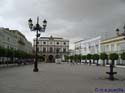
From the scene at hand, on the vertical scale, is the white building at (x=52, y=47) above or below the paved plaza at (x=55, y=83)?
above

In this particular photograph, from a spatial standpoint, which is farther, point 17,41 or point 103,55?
point 17,41

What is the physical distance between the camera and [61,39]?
129500mm

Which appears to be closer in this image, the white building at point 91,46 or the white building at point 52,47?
the white building at point 91,46

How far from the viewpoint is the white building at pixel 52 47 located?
123 metres

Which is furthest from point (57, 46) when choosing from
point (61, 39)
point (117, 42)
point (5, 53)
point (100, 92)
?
point (100, 92)

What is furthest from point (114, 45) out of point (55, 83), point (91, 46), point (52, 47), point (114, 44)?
point (52, 47)

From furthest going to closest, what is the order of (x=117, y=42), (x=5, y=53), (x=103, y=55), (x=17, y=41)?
(x=17, y=41)
(x=117, y=42)
(x=103, y=55)
(x=5, y=53)

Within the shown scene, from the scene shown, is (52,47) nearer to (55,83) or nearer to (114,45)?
(114,45)

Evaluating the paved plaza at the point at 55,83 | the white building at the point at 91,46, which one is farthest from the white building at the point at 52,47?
the paved plaza at the point at 55,83

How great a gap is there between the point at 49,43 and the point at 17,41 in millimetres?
44769

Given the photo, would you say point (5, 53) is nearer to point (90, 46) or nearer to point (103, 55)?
point (103, 55)

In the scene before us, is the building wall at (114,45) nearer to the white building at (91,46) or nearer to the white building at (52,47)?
the white building at (91,46)

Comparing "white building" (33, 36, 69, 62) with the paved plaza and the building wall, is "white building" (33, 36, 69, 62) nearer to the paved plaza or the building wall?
the building wall

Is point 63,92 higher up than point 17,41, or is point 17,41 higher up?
point 17,41
